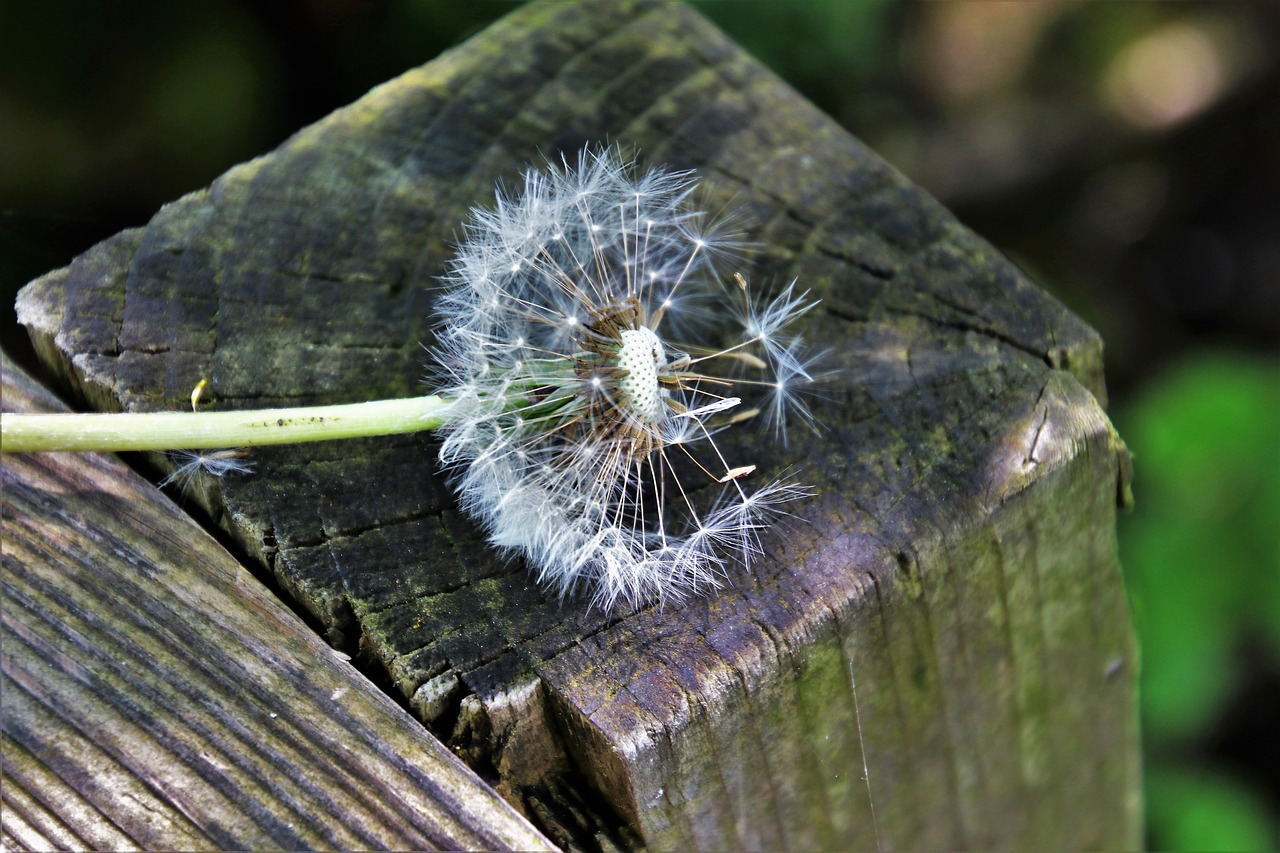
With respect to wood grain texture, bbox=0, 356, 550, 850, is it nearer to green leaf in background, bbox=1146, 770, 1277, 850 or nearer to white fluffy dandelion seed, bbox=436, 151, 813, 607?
white fluffy dandelion seed, bbox=436, 151, 813, 607

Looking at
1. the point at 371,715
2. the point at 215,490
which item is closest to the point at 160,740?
the point at 371,715

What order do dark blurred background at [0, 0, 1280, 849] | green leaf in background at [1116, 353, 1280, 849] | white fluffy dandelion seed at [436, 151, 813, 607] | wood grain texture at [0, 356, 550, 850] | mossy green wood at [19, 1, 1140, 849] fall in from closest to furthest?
wood grain texture at [0, 356, 550, 850] < mossy green wood at [19, 1, 1140, 849] < white fluffy dandelion seed at [436, 151, 813, 607] < dark blurred background at [0, 0, 1280, 849] < green leaf in background at [1116, 353, 1280, 849]

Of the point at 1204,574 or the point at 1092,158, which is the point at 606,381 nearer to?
the point at 1204,574

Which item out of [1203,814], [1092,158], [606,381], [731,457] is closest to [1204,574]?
[1203,814]

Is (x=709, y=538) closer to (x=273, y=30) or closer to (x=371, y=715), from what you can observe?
(x=371, y=715)

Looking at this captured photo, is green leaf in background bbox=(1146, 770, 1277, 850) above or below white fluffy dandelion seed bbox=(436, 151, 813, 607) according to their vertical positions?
below

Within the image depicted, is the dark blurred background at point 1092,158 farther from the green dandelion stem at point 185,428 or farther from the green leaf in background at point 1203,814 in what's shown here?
the green dandelion stem at point 185,428

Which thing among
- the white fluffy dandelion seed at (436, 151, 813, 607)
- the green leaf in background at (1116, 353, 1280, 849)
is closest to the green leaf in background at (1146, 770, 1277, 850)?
the green leaf in background at (1116, 353, 1280, 849)
